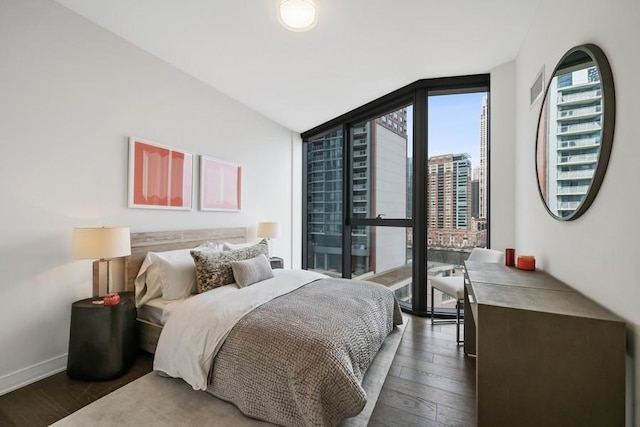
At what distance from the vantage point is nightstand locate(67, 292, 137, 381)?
1.98 meters

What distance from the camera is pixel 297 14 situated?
2111 millimetres

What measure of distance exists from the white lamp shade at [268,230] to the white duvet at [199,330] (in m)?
1.55

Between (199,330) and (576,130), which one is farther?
(199,330)

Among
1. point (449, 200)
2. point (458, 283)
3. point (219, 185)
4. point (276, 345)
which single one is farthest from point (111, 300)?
point (449, 200)

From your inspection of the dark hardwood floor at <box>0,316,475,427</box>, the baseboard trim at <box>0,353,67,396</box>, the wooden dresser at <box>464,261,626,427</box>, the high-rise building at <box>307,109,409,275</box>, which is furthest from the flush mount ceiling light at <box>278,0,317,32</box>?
the baseboard trim at <box>0,353,67,396</box>

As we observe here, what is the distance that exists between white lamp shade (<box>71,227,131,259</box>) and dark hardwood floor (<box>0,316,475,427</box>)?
93cm

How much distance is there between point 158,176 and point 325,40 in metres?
2.10

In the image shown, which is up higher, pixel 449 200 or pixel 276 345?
pixel 449 200

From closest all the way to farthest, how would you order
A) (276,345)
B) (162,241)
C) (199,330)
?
(276,345) < (199,330) < (162,241)

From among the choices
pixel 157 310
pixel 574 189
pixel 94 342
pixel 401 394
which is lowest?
pixel 401 394

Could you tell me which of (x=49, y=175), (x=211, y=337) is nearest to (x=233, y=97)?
(x=49, y=175)

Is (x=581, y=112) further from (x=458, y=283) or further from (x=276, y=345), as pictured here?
(x=276, y=345)

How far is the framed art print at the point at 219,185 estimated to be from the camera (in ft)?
10.6

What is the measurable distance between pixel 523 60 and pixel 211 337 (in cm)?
360
